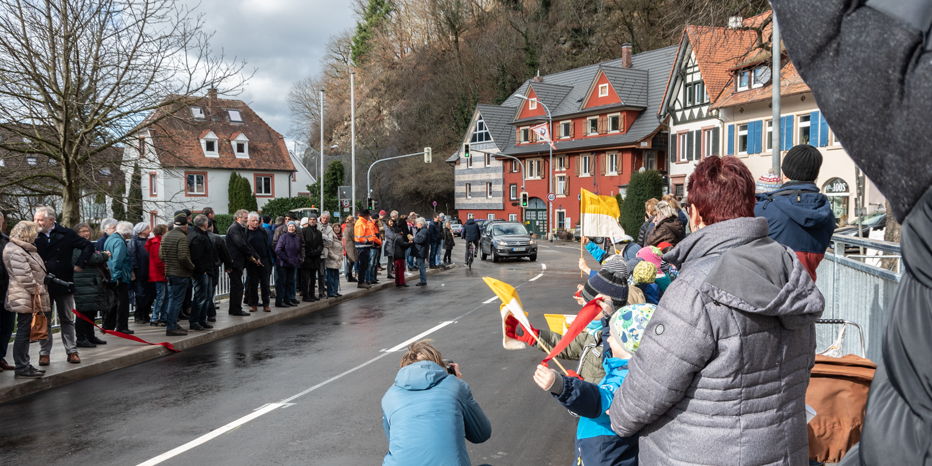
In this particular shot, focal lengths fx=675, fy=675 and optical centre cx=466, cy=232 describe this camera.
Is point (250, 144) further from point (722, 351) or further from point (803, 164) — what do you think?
point (722, 351)

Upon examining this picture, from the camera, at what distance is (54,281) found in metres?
9.01

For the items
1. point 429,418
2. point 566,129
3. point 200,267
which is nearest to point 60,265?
point 200,267

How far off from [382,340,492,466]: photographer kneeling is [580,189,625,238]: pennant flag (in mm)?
4817

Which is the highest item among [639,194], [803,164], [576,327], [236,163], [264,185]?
[236,163]

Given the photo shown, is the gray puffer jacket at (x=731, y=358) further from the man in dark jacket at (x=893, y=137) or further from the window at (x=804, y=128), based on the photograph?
the window at (x=804, y=128)

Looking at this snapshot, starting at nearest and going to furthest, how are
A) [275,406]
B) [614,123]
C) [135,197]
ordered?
[275,406] < [135,197] < [614,123]

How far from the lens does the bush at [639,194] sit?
42625mm

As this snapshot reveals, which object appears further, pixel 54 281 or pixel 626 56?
pixel 626 56

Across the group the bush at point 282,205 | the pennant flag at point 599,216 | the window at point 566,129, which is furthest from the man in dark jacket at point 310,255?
the bush at point 282,205

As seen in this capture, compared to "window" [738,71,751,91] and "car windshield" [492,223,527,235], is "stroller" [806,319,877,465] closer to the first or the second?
"car windshield" [492,223,527,235]

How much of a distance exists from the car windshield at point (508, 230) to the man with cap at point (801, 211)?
2527 cm

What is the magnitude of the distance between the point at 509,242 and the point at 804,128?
48.7 feet

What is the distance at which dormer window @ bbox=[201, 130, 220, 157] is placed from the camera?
196ft

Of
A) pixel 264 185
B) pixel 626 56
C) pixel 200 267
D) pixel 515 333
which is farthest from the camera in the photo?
pixel 264 185
